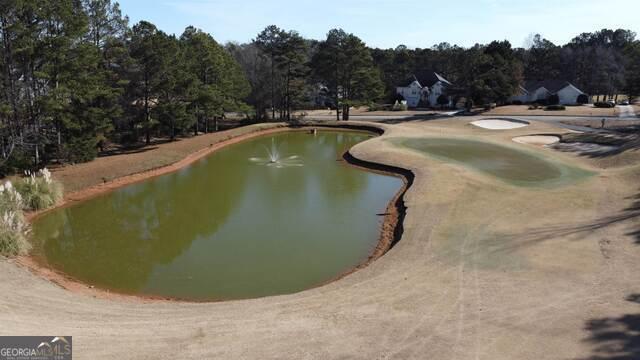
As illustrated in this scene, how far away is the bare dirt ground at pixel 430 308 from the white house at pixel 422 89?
213 ft

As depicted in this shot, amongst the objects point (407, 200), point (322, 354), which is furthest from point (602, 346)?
point (407, 200)

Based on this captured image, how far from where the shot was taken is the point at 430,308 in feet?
35.6

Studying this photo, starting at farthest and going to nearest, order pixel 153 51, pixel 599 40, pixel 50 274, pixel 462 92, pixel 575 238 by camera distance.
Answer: pixel 599 40 → pixel 462 92 → pixel 153 51 → pixel 575 238 → pixel 50 274

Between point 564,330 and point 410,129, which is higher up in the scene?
point 410,129

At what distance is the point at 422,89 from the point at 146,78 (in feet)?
175

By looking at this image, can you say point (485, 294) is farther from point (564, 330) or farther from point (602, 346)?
point (602, 346)

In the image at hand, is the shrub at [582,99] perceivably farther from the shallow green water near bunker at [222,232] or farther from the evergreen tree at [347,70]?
the shallow green water near bunker at [222,232]

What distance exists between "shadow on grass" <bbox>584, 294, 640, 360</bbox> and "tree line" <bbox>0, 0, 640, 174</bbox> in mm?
26690

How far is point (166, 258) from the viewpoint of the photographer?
53.8 ft

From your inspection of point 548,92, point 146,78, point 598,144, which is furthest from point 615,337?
point 548,92

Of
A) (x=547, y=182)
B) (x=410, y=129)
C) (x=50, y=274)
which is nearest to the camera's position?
(x=50, y=274)

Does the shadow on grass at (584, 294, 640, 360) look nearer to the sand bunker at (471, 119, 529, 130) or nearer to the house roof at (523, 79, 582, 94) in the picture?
the sand bunker at (471, 119, 529, 130)

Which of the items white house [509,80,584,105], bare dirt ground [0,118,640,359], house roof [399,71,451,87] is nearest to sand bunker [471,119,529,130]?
white house [509,80,584,105]

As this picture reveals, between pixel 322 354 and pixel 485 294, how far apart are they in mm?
4955
